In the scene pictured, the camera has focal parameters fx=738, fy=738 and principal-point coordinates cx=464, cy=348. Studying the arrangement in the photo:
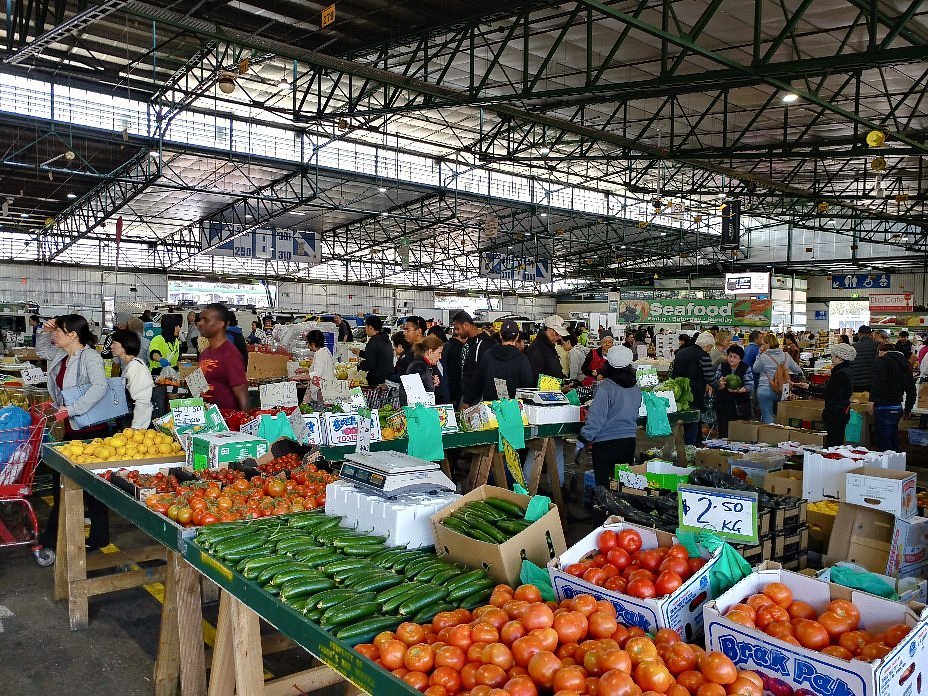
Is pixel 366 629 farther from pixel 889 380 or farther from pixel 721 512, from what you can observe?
pixel 889 380

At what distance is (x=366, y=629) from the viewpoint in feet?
7.14

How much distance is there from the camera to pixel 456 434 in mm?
6016

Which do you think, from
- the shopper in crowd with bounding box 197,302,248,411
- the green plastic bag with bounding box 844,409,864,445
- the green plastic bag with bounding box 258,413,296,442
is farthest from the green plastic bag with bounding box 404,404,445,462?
the green plastic bag with bounding box 844,409,864,445

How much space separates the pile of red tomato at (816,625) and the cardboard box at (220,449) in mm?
3162

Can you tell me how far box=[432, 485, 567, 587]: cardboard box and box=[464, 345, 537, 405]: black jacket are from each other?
161 inches

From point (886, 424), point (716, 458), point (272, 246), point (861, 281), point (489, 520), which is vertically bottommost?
point (886, 424)

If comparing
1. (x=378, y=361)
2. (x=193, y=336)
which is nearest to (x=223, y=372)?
(x=378, y=361)

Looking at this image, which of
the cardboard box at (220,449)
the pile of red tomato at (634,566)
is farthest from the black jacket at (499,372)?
the pile of red tomato at (634,566)

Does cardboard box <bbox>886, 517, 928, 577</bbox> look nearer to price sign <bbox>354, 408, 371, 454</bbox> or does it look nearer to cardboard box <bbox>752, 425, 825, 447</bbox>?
cardboard box <bbox>752, 425, 825, 447</bbox>

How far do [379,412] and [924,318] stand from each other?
24.4m

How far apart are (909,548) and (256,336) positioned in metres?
15.6

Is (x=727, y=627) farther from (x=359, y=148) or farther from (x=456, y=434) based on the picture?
(x=359, y=148)

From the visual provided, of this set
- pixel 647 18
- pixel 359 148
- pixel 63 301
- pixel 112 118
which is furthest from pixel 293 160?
pixel 63 301

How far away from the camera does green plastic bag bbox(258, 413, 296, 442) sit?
5090 mm
